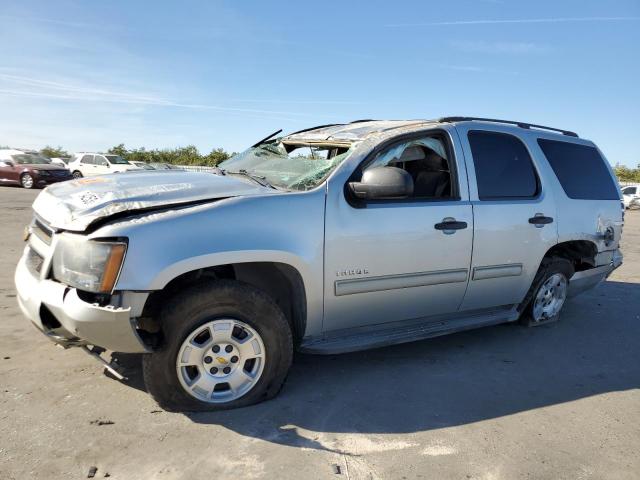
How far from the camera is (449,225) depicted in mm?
3711

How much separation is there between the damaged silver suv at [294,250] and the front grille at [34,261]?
0.02 m

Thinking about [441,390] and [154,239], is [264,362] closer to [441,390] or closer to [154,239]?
[154,239]

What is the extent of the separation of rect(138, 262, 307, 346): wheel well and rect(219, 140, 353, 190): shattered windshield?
1.95 feet

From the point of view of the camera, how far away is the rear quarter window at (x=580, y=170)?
187 inches

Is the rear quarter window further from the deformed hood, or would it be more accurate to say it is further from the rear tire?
the deformed hood

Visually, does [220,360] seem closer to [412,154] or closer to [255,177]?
[255,177]

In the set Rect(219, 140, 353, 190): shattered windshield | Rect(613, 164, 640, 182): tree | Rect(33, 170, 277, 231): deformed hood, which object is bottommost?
Rect(613, 164, 640, 182): tree

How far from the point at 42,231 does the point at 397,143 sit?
2527 millimetres

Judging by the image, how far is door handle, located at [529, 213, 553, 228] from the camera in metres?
4.32

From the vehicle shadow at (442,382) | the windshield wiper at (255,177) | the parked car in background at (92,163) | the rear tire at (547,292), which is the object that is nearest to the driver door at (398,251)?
the vehicle shadow at (442,382)

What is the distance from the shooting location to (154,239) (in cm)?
267

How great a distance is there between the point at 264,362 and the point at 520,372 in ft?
6.88

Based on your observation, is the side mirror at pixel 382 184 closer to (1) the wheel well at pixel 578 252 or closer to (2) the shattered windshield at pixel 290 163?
(2) the shattered windshield at pixel 290 163

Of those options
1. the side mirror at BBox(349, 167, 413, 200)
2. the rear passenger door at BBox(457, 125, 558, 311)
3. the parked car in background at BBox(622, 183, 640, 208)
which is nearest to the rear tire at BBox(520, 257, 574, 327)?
the rear passenger door at BBox(457, 125, 558, 311)
